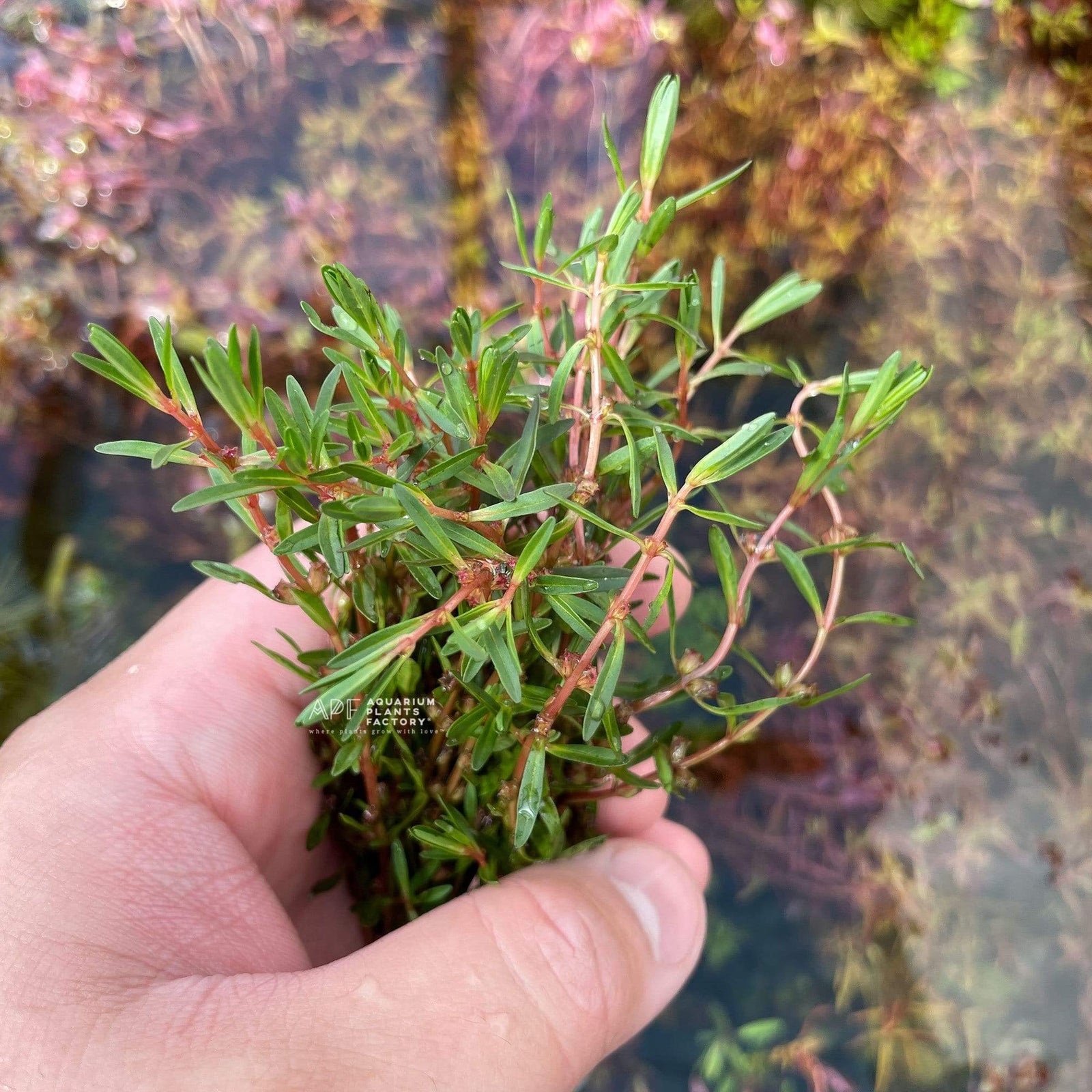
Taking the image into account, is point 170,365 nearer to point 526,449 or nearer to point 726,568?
point 526,449

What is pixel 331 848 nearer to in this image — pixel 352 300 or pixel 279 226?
pixel 352 300

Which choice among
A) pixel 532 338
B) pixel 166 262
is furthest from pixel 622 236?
pixel 166 262

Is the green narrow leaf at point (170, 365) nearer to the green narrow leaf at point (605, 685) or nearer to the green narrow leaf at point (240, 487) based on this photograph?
the green narrow leaf at point (240, 487)

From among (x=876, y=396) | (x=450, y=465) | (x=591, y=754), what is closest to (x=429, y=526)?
(x=450, y=465)

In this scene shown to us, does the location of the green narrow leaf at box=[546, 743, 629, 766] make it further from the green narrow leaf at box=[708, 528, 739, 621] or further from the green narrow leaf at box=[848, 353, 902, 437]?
the green narrow leaf at box=[848, 353, 902, 437]

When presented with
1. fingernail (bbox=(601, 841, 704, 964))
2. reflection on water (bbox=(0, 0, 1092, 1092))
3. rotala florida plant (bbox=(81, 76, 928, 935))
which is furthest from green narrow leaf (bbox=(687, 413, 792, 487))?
reflection on water (bbox=(0, 0, 1092, 1092))
